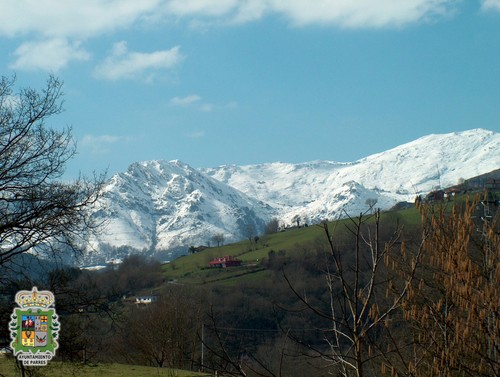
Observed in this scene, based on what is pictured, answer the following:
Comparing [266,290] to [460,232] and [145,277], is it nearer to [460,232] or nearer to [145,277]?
[145,277]

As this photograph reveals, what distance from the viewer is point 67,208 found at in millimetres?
11281

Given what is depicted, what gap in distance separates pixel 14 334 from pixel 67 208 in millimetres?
2192

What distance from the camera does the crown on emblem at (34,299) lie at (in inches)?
416

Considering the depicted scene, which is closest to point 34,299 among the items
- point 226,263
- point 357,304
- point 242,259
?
Result: point 357,304

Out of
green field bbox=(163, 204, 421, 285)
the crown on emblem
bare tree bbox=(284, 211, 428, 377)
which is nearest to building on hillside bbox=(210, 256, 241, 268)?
green field bbox=(163, 204, 421, 285)

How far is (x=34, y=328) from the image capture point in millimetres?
10672

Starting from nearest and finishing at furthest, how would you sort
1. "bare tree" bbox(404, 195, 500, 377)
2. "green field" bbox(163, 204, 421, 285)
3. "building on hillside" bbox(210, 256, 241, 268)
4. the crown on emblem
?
"bare tree" bbox(404, 195, 500, 377), the crown on emblem, "green field" bbox(163, 204, 421, 285), "building on hillside" bbox(210, 256, 241, 268)

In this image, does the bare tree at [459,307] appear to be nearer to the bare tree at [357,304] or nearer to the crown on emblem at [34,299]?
the bare tree at [357,304]

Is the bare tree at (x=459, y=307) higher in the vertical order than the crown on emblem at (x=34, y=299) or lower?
lower

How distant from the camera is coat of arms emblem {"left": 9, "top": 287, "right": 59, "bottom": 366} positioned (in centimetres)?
1036

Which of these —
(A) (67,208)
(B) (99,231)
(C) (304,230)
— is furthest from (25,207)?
(C) (304,230)

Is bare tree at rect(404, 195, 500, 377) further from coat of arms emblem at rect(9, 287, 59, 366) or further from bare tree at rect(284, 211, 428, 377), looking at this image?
coat of arms emblem at rect(9, 287, 59, 366)

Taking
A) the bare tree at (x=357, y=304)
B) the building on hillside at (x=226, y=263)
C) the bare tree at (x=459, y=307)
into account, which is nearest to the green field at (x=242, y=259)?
the building on hillside at (x=226, y=263)

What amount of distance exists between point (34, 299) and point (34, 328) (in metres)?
0.46
